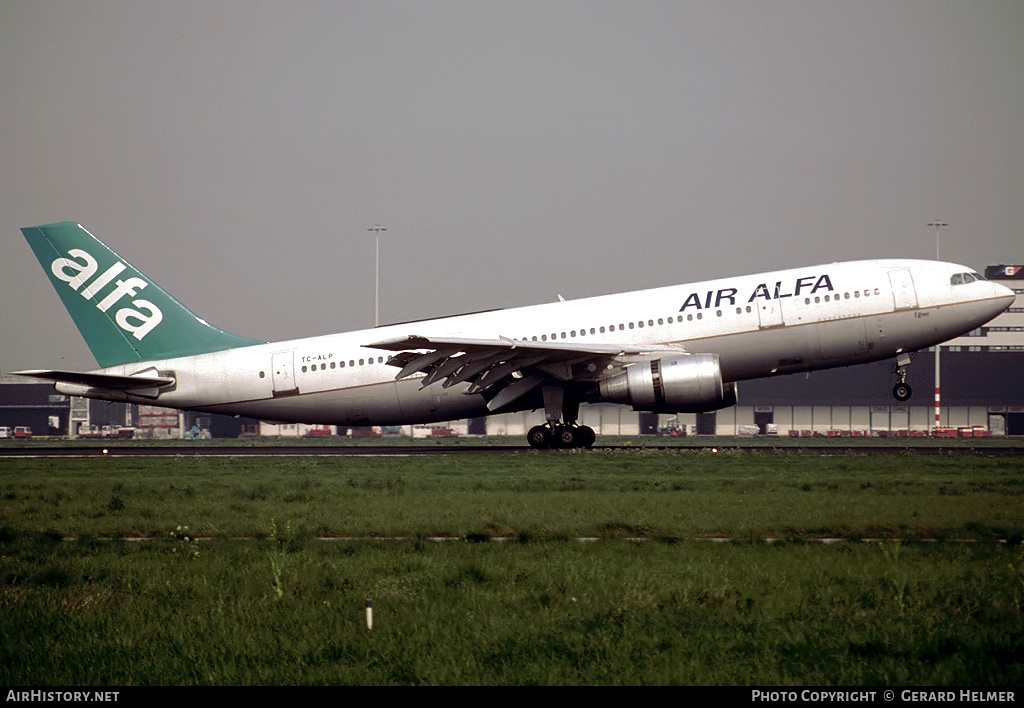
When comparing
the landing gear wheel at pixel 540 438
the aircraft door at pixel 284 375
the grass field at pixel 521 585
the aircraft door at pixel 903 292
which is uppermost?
the aircraft door at pixel 903 292

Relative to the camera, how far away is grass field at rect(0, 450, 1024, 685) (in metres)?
8.64

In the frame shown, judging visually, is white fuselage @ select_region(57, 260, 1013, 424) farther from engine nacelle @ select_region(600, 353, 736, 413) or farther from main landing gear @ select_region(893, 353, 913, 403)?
engine nacelle @ select_region(600, 353, 736, 413)

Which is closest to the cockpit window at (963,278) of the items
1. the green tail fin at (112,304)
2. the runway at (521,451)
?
the runway at (521,451)

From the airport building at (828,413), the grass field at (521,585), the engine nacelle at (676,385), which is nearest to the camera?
the grass field at (521,585)

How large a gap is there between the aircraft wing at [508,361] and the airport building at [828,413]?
34.1 metres

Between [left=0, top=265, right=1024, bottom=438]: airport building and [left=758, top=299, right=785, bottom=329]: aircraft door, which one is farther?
[left=0, top=265, right=1024, bottom=438]: airport building

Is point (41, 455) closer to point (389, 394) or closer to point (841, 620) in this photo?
point (389, 394)

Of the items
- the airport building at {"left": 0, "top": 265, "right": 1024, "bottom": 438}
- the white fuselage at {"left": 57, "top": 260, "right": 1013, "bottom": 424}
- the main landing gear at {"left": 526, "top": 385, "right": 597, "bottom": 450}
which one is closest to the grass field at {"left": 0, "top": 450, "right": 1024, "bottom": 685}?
the white fuselage at {"left": 57, "top": 260, "right": 1013, "bottom": 424}

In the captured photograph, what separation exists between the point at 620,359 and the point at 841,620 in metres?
22.4

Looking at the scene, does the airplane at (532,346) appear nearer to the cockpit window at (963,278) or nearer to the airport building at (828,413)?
the cockpit window at (963,278)

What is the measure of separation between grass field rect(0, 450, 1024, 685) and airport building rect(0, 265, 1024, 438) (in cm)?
4838

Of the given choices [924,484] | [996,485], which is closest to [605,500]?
[924,484]

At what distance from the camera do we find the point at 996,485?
21750 mm

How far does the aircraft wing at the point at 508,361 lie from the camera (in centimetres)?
3081
